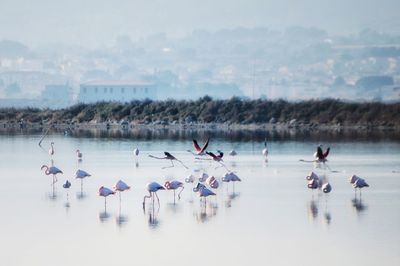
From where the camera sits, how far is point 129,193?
1900 cm

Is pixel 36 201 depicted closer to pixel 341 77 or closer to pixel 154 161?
pixel 154 161

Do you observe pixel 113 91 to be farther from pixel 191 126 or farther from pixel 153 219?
pixel 153 219

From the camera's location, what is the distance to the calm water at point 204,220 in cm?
1310

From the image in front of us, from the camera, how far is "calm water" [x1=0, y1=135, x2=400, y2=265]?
43.0ft

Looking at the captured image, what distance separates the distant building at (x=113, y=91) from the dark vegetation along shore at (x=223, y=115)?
5456cm

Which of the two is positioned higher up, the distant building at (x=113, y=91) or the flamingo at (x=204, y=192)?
the distant building at (x=113, y=91)

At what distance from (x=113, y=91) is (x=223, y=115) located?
2460 inches

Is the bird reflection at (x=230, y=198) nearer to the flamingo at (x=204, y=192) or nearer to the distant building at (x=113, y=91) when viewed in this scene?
the flamingo at (x=204, y=192)

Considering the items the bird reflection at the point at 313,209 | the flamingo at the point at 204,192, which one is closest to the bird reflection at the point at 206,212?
the flamingo at the point at 204,192

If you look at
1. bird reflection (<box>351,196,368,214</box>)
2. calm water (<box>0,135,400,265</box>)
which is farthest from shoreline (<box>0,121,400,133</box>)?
bird reflection (<box>351,196,368,214</box>)

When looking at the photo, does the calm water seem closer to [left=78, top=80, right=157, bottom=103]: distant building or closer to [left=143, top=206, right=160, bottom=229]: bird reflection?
Answer: [left=143, top=206, right=160, bottom=229]: bird reflection

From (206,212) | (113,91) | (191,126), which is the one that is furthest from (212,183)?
(113,91)

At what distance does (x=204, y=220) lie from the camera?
1592cm

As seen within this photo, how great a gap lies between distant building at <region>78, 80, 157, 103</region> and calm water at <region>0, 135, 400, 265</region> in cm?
8966
